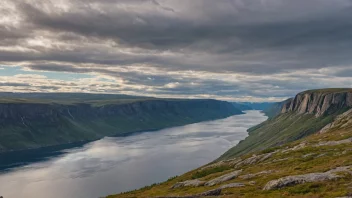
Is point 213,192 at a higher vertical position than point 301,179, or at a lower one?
lower

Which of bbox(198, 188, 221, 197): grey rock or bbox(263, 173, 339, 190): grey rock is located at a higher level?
bbox(263, 173, 339, 190): grey rock

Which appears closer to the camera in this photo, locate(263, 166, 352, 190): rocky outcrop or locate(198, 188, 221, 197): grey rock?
locate(263, 166, 352, 190): rocky outcrop

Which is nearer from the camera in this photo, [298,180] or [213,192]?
[298,180]

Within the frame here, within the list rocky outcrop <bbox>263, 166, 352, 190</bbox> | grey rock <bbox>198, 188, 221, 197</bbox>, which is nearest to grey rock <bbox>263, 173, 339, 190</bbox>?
rocky outcrop <bbox>263, 166, 352, 190</bbox>

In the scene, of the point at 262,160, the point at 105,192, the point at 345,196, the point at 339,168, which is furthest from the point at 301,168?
the point at 105,192

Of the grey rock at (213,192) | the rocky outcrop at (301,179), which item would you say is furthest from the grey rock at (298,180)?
the grey rock at (213,192)

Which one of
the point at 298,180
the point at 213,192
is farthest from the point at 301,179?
the point at 213,192

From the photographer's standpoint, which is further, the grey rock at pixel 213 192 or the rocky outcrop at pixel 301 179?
the grey rock at pixel 213 192

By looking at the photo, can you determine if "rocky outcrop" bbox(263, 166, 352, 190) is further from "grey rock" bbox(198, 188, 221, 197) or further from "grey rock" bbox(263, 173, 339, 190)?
"grey rock" bbox(198, 188, 221, 197)

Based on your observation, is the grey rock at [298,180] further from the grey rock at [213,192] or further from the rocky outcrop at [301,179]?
the grey rock at [213,192]

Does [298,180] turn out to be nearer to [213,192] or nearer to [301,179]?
[301,179]

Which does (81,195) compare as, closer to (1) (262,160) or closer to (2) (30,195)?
(2) (30,195)
